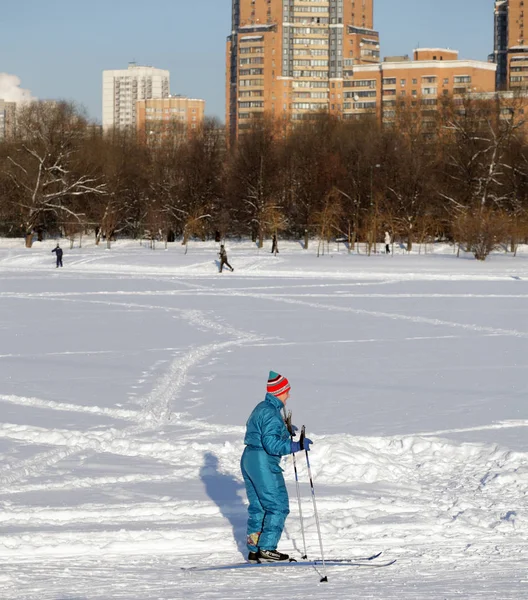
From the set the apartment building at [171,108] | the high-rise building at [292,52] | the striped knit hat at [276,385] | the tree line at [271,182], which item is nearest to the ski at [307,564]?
the striped knit hat at [276,385]

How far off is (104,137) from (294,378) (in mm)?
74430

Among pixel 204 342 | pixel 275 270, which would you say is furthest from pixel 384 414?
pixel 275 270

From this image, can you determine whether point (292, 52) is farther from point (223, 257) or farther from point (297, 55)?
point (223, 257)

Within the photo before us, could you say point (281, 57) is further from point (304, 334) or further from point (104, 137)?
point (304, 334)

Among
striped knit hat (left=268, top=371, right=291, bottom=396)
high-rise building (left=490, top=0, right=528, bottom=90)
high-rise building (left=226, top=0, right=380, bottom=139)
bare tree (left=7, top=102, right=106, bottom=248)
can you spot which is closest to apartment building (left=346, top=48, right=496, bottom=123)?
high-rise building (left=226, top=0, right=380, bottom=139)

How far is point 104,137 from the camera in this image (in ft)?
283

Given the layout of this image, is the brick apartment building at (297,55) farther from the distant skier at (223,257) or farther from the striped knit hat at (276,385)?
the striped knit hat at (276,385)

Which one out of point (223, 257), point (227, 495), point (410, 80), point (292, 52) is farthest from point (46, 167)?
point (292, 52)

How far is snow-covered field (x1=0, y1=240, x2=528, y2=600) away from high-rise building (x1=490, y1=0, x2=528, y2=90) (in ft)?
422

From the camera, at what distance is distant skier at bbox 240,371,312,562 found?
267 inches

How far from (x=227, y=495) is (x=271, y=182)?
197 ft

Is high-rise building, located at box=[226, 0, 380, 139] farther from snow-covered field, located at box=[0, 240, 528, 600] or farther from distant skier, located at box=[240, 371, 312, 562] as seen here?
distant skier, located at box=[240, 371, 312, 562]

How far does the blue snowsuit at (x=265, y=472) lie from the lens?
677cm

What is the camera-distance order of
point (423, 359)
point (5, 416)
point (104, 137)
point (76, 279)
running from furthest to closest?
point (104, 137) → point (76, 279) → point (423, 359) → point (5, 416)
